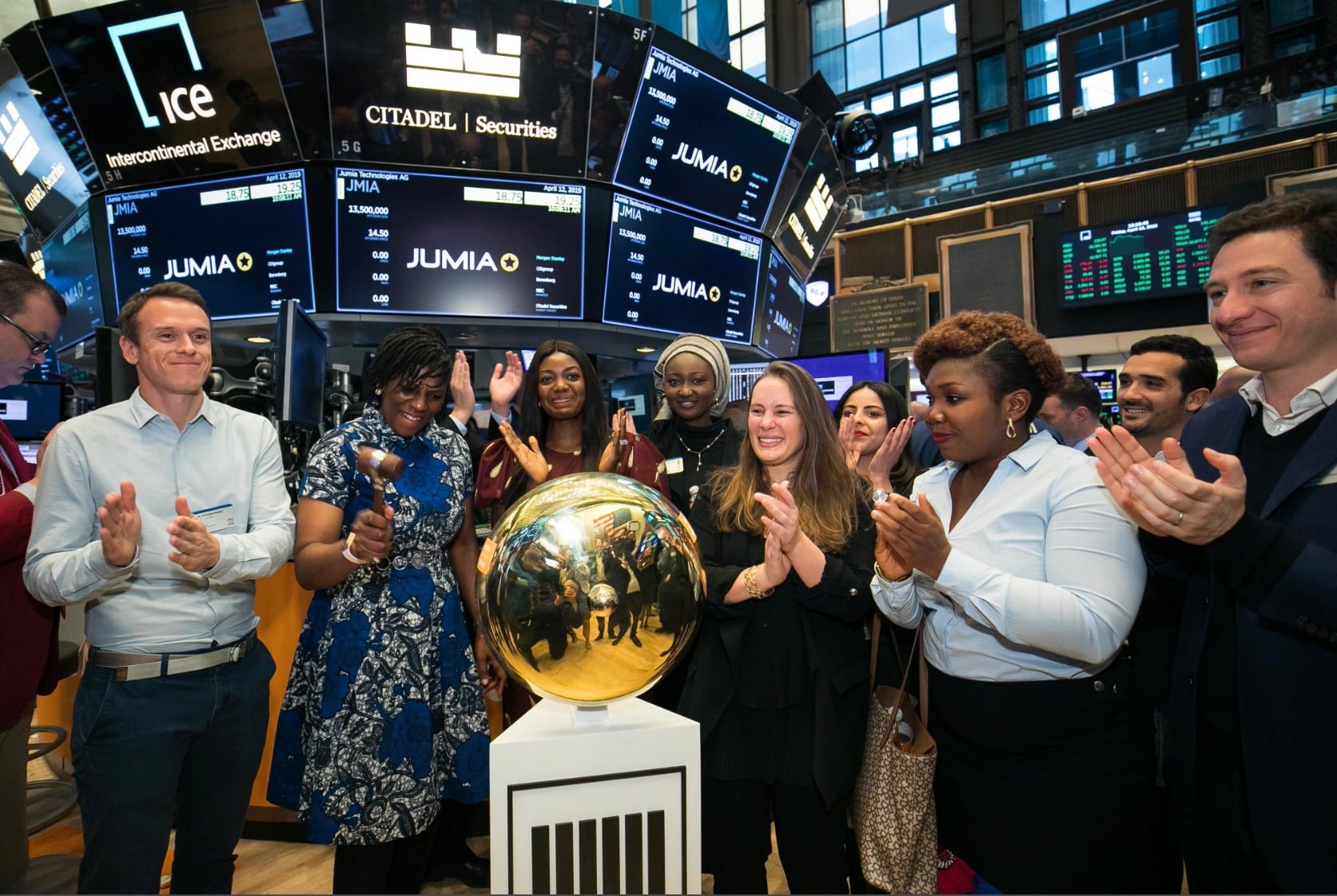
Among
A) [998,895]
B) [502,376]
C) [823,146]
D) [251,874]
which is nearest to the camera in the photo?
[998,895]

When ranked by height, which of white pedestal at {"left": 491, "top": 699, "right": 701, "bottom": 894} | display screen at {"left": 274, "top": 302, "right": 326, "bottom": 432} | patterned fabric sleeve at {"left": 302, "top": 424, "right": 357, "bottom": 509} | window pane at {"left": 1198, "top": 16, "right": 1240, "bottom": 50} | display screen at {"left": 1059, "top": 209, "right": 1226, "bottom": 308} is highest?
window pane at {"left": 1198, "top": 16, "right": 1240, "bottom": 50}

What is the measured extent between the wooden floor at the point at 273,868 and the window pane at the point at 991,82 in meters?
16.6

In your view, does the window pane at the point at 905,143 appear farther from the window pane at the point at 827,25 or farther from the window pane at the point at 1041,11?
the window pane at the point at 1041,11

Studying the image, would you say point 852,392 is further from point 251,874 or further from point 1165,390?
point 251,874

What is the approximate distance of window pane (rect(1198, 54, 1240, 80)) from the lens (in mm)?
12672

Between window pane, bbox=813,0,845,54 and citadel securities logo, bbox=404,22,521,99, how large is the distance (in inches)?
626

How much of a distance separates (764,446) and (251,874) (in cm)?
248

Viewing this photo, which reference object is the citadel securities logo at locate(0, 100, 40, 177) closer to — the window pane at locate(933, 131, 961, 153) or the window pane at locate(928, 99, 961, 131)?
the window pane at locate(933, 131, 961, 153)

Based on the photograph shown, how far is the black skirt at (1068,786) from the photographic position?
151 centimetres

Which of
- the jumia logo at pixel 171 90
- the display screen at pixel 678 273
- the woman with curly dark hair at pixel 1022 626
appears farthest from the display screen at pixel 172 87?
the woman with curly dark hair at pixel 1022 626

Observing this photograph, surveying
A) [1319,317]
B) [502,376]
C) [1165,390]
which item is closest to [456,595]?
[502,376]

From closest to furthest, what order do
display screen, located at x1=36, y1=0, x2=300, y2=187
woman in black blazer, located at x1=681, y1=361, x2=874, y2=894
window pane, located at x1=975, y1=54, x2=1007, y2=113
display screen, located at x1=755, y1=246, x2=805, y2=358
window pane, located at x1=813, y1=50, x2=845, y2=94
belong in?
woman in black blazer, located at x1=681, y1=361, x2=874, y2=894 → display screen, located at x1=36, y1=0, x2=300, y2=187 → display screen, located at x1=755, y1=246, x2=805, y2=358 → window pane, located at x1=975, y1=54, x2=1007, y2=113 → window pane, located at x1=813, y1=50, x2=845, y2=94

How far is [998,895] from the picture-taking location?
5.40ft

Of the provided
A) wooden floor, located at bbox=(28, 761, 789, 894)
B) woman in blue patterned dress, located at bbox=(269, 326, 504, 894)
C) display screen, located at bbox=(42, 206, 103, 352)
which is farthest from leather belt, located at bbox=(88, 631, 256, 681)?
display screen, located at bbox=(42, 206, 103, 352)
